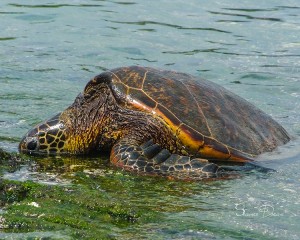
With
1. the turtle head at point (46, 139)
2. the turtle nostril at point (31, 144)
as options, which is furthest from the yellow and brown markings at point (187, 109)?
the turtle nostril at point (31, 144)

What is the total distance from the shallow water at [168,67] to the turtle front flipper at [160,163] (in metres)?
0.18

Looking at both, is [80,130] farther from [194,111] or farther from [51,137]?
[194,111]

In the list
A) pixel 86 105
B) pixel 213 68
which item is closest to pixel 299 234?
pixel 86 105

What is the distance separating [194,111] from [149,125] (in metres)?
0.57

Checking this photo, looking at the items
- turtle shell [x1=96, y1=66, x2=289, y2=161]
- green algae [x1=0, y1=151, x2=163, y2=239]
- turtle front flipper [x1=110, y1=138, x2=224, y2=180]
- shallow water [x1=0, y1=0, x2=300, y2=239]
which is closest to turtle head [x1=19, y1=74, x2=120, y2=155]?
turtle shell [x1=96, y1=66, x2=289, y2=161]

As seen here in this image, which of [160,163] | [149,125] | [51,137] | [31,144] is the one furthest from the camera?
[51,137]

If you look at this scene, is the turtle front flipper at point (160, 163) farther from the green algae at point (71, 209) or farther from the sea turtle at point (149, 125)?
the green algae at point (71, 209)

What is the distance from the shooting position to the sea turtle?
7.88 metres

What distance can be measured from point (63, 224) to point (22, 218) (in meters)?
0.32

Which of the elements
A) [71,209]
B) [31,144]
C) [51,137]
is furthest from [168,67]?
[71,209]

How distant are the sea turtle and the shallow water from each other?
0.37 m

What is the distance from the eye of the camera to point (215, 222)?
5.81 meters

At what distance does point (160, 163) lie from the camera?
743 centimetres

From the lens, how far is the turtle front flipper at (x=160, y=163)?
728 centimetres
